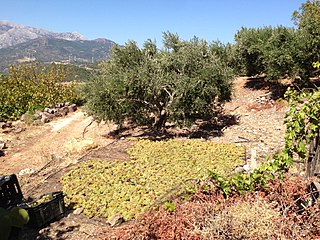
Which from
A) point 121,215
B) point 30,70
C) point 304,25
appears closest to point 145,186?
point 121,215

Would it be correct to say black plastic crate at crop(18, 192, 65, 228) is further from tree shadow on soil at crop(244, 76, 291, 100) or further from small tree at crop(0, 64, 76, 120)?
tree shadow on soil at crop(244, 76, 291, 100)

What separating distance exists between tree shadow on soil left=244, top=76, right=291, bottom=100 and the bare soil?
0.41m

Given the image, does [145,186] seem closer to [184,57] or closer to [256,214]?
[256,214]

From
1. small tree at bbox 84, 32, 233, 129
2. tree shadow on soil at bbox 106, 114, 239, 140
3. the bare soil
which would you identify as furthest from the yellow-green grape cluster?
small tree at bbox 84, 32, 233, 129

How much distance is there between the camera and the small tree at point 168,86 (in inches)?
464

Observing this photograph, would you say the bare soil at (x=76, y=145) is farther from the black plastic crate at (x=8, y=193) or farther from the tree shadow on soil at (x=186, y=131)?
the black plastic crate at (x=8, y=193)

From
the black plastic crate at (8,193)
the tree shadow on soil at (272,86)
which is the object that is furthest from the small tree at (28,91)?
the tree shadow on soil at (272,86)

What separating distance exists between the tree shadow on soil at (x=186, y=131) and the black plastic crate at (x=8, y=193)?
6517mm

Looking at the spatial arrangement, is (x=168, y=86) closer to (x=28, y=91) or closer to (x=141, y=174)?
(x=141, y=174)

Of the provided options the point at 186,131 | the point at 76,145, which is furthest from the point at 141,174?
the point at 186,131

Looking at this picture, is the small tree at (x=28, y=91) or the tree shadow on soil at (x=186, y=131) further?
the small tree at (x=28, y=91)

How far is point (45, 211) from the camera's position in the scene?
236 inches

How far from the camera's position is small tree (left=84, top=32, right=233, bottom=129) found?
11.8 m

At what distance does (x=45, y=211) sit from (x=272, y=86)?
19557 millimetres
